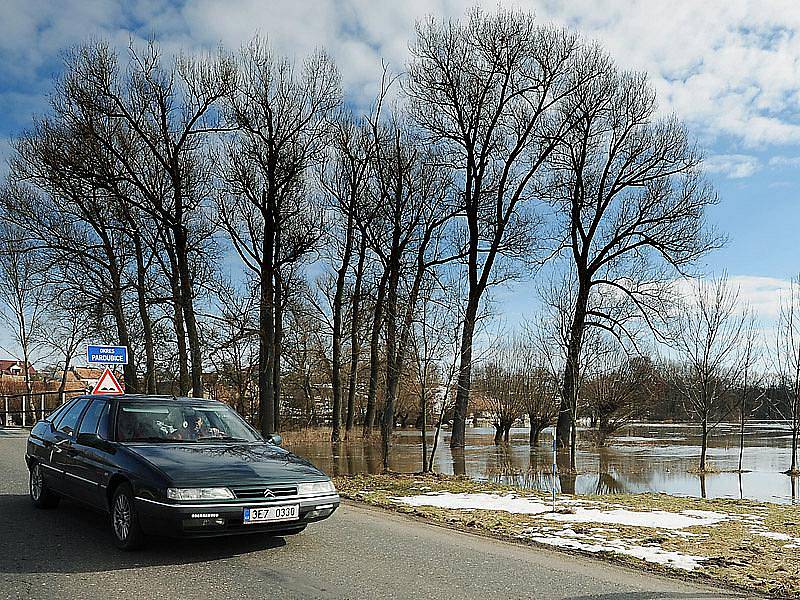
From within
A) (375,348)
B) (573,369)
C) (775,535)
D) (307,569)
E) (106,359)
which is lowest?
(775,535)

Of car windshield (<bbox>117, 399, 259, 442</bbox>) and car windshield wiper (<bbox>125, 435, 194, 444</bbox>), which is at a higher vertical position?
car windshield (<bbox>117, 399, 259, 442</bbox>)

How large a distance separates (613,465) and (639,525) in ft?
45.2

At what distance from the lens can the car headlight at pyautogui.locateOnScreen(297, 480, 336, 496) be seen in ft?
25.6

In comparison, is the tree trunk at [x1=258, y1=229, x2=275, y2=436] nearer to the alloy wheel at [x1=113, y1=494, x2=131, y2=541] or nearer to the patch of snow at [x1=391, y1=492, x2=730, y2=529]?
the patch of snow at [x1=391, y1=492, x2=730, y2=529]

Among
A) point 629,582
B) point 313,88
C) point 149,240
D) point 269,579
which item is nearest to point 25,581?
point 269,579

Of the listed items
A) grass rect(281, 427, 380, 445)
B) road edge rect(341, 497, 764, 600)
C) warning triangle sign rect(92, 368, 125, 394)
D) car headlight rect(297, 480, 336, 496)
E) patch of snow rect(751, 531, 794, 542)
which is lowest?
grass rect(281, 427, 380, 445)

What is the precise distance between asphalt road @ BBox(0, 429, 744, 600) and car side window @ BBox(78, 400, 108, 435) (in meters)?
1.07

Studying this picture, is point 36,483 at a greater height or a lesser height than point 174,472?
lesser

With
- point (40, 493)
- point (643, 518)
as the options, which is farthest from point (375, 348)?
point (40, 493)

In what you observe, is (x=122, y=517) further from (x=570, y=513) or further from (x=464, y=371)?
(x=464, y=371)

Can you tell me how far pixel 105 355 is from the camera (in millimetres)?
21406

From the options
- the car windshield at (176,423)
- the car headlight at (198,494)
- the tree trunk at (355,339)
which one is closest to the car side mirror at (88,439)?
the car windshield at (176,423)

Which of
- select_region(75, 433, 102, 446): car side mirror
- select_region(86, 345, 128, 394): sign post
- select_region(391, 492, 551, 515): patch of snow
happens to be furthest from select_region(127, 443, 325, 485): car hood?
select_region(86, 345, 128, 394): sign post

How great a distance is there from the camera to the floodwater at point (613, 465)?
1848cm
